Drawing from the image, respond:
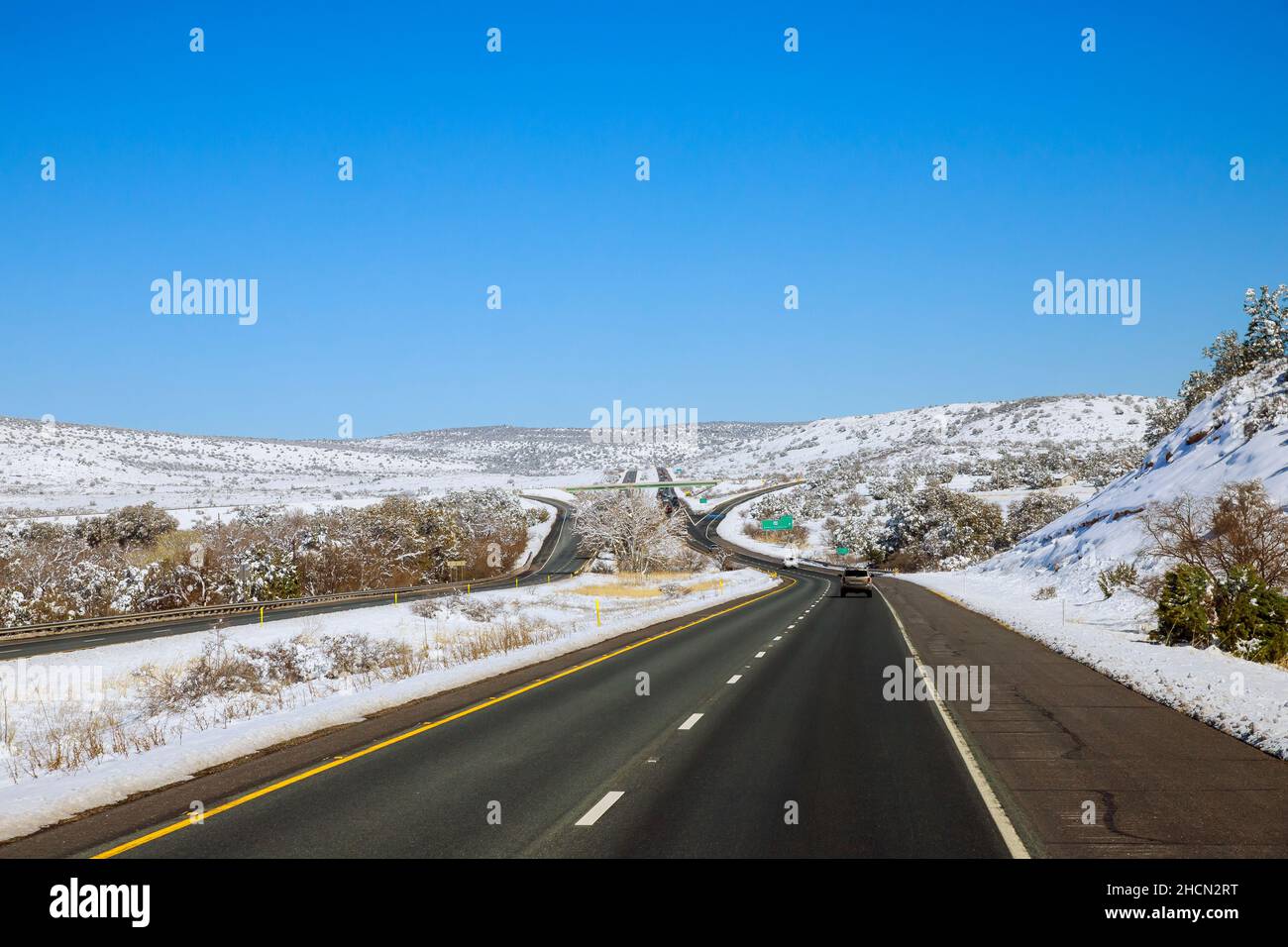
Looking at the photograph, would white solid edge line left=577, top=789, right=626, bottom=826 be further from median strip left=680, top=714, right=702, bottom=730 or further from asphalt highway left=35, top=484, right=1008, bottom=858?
median strip left=680, top=714, right=702, bottom=730

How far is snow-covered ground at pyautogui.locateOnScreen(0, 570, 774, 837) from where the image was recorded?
9.48 metres

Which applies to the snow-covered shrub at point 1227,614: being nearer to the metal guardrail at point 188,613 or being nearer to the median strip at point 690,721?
the median strip at point 690,721

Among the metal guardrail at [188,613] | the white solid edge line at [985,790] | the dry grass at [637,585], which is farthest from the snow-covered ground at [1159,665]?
the metal guardrail at [188,613]

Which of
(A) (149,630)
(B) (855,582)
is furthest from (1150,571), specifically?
(A) (149,630)

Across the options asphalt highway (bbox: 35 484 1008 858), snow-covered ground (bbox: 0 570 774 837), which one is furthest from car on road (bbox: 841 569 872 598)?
asphalt highway (bbox: 35 484 1008 858)

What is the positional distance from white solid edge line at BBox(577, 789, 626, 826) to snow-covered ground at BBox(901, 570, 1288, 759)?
7345 millimetres

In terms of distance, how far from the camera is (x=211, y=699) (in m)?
19.5

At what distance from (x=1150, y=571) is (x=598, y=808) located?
127ft

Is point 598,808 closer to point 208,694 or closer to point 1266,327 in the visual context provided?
point 208,694

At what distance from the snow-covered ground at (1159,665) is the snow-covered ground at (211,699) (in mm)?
11881

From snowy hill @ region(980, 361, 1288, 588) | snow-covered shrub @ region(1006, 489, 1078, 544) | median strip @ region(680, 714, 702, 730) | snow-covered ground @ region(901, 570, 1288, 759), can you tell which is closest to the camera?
snow-covered ground @ region(901, 570, 1288, 759)
